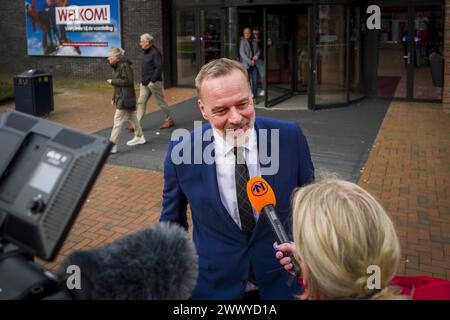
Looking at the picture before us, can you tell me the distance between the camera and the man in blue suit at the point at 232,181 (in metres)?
2.29

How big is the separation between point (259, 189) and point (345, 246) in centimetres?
74

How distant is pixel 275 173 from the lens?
2375 mm

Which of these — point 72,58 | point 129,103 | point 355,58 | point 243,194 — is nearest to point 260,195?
point 243,194

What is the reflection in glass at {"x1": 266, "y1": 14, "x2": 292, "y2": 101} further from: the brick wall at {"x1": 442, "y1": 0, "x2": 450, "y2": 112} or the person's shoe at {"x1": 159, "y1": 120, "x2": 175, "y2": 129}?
the brick wall at {"x1": 442, "y1": 0, "x2": 450, "y2": 112}

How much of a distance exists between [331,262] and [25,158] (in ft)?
2.74

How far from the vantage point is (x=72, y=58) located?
18.0 metres

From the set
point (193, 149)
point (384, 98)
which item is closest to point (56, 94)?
point (384, 98)

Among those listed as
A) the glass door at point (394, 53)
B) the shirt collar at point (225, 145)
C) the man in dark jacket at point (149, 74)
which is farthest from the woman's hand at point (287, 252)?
the glass door at point (394, 53)

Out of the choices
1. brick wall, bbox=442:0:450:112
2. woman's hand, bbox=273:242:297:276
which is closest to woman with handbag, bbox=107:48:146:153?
woman's hand, bbox=273:242:297:276

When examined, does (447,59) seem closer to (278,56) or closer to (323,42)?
(323,42)

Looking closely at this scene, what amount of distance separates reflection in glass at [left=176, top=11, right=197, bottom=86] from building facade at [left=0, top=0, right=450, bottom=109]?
0.03m

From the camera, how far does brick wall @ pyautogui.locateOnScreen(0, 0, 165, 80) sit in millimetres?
16141
